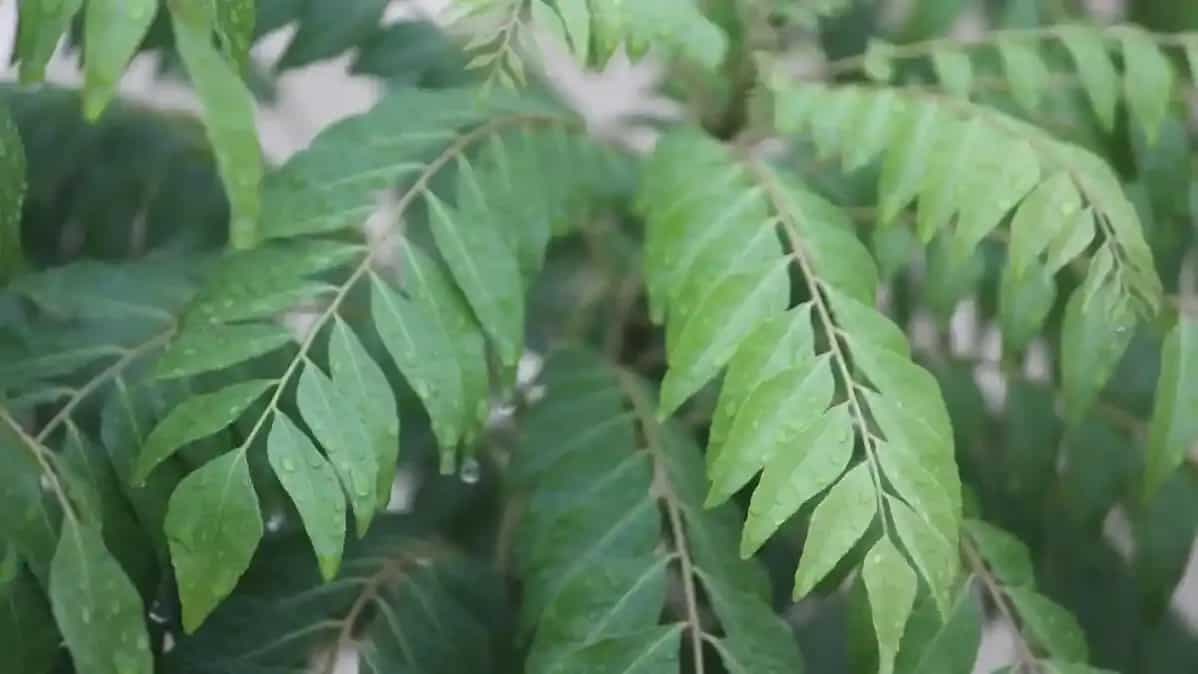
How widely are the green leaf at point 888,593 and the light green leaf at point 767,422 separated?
42mm

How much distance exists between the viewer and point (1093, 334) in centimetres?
45

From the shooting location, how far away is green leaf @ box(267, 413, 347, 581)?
373 millimetres

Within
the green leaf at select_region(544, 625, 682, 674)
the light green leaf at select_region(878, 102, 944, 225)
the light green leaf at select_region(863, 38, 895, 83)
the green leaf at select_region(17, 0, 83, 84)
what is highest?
the green leaf at select_region(17, 0, 83, 84)

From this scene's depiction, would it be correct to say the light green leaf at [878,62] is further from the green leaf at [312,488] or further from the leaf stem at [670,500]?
the green leaf at [312,488]

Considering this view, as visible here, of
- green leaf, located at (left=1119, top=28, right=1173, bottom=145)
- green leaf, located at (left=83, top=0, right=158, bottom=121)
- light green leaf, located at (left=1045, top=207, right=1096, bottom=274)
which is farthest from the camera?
green leaf, located at (left=1119, top=28, right=1173, bottom=145)

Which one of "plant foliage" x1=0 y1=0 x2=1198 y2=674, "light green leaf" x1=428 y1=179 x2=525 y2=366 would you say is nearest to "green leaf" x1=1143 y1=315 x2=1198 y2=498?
"plant foliage" x1=0 y1=0 x2=1198 y2=674

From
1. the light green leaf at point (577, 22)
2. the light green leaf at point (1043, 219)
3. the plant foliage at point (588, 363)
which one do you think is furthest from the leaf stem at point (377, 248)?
the light green leaf at point (1043, 219)

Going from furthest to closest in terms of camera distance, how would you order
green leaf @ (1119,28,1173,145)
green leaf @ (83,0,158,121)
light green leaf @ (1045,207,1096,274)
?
green leaf @ (1119,28,1173,145) → light green leaf @ (1045,207,1096,274) → green leaf @ (83,0,158,121)

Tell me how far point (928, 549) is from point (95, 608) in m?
0.26

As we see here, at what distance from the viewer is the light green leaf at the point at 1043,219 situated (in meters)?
0.43

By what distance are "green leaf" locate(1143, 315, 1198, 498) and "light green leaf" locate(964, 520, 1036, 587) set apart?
0.20ft

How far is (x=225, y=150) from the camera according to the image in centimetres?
33

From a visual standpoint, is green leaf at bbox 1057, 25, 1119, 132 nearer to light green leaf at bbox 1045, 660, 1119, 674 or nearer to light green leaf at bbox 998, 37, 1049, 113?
light green leaf at bbox 998, 37, 1049, 113

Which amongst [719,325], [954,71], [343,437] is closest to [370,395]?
[343,437]
